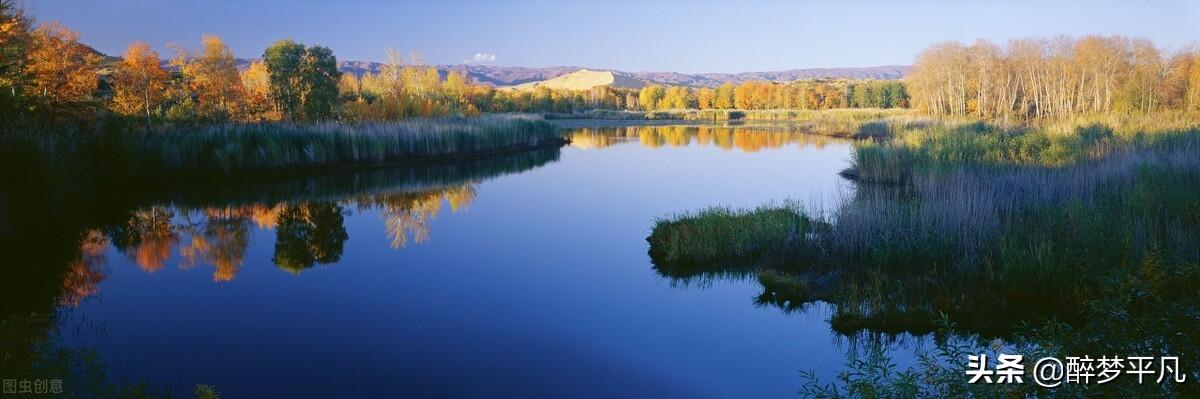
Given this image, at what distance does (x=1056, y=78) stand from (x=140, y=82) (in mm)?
38253

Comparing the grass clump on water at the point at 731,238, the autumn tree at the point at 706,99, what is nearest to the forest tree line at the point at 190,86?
the grass clump on water at the point at 731,238

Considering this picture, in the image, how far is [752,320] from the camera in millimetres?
6555

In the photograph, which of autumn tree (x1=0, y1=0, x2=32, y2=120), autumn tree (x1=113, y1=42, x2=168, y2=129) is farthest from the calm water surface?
autumn tree (x1=113, y1=42, x2=168, y2=129)

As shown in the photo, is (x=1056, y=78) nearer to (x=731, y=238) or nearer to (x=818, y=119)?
(x=818, y=119)

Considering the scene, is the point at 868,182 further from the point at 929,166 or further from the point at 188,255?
the point at 188,255

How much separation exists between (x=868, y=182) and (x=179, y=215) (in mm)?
13609

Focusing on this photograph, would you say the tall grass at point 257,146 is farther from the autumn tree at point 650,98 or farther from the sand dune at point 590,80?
the sand dune at point 590,80

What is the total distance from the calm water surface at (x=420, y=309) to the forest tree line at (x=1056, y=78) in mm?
17970

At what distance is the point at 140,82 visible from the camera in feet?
89.7

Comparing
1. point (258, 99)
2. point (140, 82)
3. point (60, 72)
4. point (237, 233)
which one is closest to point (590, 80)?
point (258, 99)

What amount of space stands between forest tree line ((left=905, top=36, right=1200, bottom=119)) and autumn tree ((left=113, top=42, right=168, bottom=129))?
33692mm

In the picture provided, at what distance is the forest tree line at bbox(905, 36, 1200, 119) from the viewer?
23.7m

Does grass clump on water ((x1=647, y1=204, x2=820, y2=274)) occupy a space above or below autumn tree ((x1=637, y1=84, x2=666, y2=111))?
below

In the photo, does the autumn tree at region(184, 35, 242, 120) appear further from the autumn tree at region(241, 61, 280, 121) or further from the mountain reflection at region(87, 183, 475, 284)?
the mountain reflection at region(87, 183, 475, 284)
